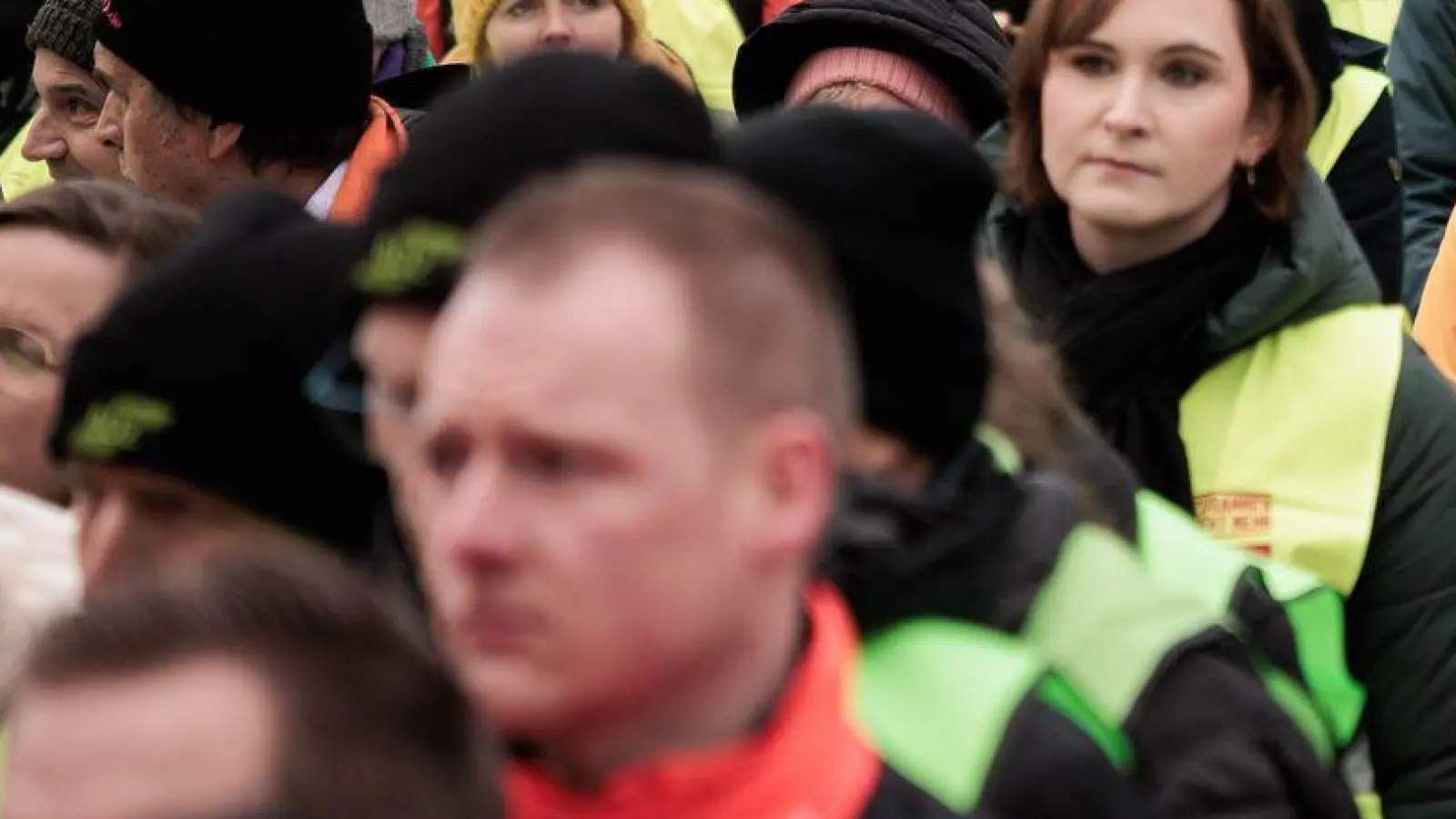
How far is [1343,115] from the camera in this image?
5.45 metres

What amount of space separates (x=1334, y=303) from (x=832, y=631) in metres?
2.27

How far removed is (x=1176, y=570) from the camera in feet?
10.9

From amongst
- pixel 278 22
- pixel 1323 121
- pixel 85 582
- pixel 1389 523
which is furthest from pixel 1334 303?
pixel 85 582

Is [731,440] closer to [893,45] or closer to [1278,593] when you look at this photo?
[1278,593]

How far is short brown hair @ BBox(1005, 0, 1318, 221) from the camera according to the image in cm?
452

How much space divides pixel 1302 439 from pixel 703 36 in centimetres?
292

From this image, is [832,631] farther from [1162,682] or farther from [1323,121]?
[1323,121]

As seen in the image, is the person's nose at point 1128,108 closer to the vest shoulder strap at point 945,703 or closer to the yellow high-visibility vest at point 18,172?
the vest shoulder strap at point 945,703

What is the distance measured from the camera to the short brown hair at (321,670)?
5.70 feet

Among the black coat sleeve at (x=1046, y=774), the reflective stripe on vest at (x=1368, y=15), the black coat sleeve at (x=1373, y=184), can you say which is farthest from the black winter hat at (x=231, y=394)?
the reflective stripe on vest at (x=1368, y=15)

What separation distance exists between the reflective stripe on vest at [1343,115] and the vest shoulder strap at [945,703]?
296 cm

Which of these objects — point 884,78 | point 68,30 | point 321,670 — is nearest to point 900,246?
point 321,670

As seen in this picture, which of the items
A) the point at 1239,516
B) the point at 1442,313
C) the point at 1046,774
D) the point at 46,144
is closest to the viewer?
the point at 1046,774

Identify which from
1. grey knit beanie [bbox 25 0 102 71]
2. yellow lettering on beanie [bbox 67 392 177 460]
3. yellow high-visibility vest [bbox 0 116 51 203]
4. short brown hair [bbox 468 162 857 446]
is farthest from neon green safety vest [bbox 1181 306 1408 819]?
yellow high-visibility vest [bbox 0 116 51 203]
